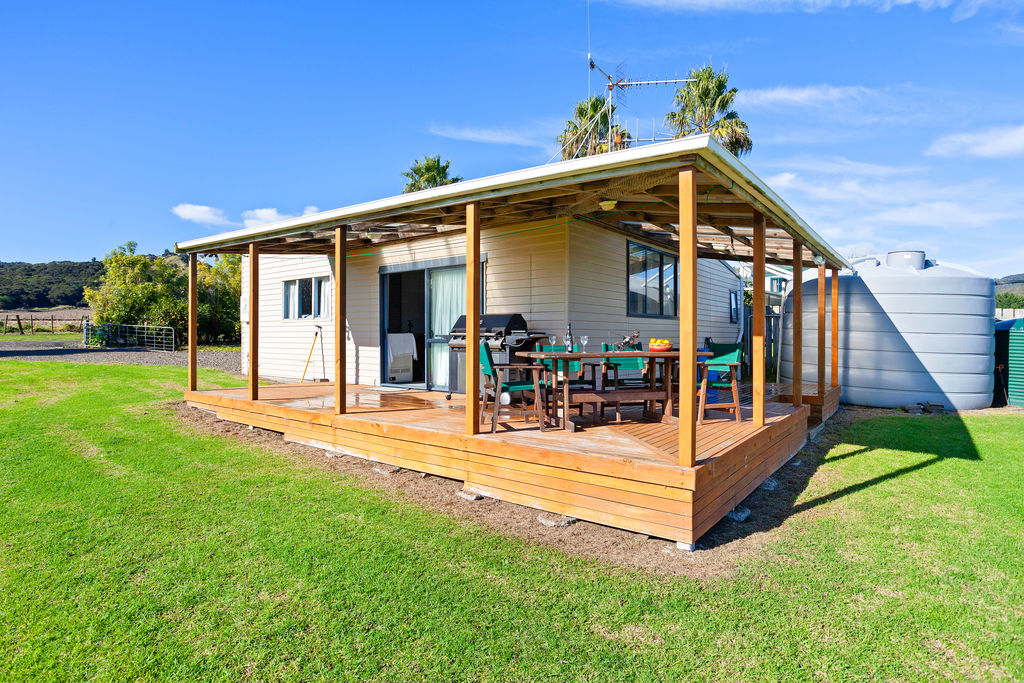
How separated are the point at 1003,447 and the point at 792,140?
11.6 meters

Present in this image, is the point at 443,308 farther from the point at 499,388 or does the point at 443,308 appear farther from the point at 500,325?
the point at 499,388

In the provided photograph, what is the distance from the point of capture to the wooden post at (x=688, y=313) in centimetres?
338

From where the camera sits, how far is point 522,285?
7480mm

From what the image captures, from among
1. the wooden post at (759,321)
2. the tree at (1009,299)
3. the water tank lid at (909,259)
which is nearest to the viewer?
the wooden post at (759,321)

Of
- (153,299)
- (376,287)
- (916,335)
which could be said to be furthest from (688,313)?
(153,299)

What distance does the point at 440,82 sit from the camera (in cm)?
1600

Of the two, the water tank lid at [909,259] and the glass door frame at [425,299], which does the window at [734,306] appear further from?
the glass door frame at [425,299]

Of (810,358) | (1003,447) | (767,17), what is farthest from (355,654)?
(767,17)

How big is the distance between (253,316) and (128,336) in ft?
71.4

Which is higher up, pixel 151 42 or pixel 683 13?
pixel 683 13

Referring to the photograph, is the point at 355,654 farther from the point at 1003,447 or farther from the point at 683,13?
the point at 683,13

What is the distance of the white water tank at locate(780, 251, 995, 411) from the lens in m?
9.27

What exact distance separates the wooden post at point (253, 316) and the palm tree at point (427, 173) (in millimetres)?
13659

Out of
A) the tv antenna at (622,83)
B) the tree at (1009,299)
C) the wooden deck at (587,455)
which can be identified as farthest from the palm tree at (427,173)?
the tree at (1009,299)
